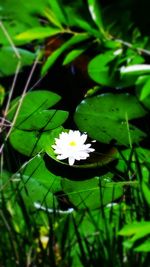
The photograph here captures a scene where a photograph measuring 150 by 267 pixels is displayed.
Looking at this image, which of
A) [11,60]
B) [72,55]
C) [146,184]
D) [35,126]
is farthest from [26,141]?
[11,60]

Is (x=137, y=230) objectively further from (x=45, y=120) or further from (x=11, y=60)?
(x=11, y=60)

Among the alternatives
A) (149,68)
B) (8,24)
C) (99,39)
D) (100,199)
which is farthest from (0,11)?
(100,199)

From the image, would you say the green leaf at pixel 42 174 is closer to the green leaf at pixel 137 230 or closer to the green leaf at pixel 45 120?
the green leaf at pixel 45 120

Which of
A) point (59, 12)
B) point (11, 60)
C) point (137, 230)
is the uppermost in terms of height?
point (59, 12)

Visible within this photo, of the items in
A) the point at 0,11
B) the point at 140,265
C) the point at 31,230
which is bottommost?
the point at 140,265

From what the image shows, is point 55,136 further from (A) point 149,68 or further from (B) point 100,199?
(A) point 149,68
